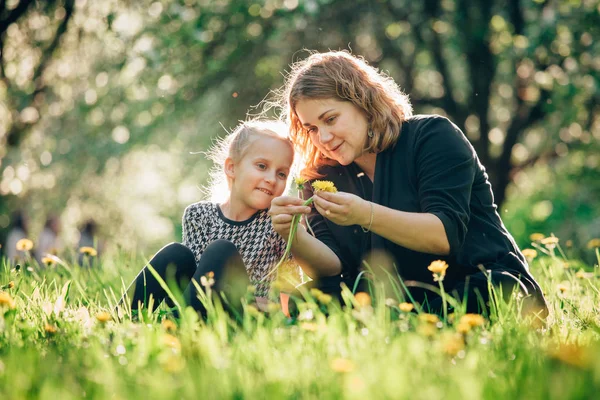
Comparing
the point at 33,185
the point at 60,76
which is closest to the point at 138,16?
the point at 60,76

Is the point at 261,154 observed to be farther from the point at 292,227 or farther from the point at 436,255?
the point at 436,255

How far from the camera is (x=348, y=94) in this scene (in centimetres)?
272

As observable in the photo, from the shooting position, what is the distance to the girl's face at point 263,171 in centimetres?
282

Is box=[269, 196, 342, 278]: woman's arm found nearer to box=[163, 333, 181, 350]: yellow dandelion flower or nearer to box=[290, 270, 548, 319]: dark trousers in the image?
box=[290, 270, 548, 319]: dark trousers

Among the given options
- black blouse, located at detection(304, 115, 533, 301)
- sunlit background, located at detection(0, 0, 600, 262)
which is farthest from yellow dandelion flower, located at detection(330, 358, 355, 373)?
sunlit background, located at detection(0, 0, 600, 262)

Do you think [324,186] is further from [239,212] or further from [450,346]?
[450,346]

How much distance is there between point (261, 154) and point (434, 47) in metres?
6.23

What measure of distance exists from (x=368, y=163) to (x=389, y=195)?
0.28 m

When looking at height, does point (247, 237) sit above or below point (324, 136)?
below

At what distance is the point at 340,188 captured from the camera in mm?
2992

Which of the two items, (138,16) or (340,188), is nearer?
(340,188)

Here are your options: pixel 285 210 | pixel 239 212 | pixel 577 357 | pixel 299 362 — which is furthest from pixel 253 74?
pixel 577 357

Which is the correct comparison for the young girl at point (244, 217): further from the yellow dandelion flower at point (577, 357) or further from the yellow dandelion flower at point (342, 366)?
the yellow dandelion flower at point (577, 357)

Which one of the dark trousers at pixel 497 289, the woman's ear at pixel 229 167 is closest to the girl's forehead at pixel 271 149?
the woman's ear at pixel 229 167
